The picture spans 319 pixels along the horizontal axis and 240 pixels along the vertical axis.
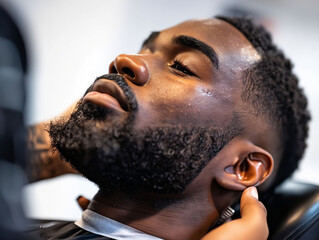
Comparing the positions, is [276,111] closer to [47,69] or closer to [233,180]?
[233,180]

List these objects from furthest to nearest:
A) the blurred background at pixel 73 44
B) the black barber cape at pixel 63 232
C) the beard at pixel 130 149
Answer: the blurred background at pixel 73 44, the black barber cape at pixel 63 232, the beard at pixel 130 149

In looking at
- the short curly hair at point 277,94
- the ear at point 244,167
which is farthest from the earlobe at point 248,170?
the short curly hair at point 277,94

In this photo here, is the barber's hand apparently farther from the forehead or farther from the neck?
the forehead

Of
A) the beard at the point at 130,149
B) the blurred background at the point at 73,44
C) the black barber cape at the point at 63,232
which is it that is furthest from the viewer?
the blurred background at the point at 73,44

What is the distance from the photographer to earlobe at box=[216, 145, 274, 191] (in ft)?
3.25

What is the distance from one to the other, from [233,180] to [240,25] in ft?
1.56

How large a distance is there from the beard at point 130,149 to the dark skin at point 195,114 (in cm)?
3

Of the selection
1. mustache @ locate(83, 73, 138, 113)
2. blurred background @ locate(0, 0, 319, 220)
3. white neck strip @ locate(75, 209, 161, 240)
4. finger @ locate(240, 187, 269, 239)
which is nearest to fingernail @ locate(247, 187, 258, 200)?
finger @ locate(240, 187, 269, 239)

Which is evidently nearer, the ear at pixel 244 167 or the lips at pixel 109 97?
the lips at pixel 109 97

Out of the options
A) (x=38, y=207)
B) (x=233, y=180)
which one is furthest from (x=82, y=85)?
(x=233, y=180)

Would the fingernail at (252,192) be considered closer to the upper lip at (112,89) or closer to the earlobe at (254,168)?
the earlobe at (254,168)

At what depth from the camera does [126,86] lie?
893 millimetres

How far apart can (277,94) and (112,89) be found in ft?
1.63

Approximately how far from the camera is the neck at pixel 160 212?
37.6 inches
